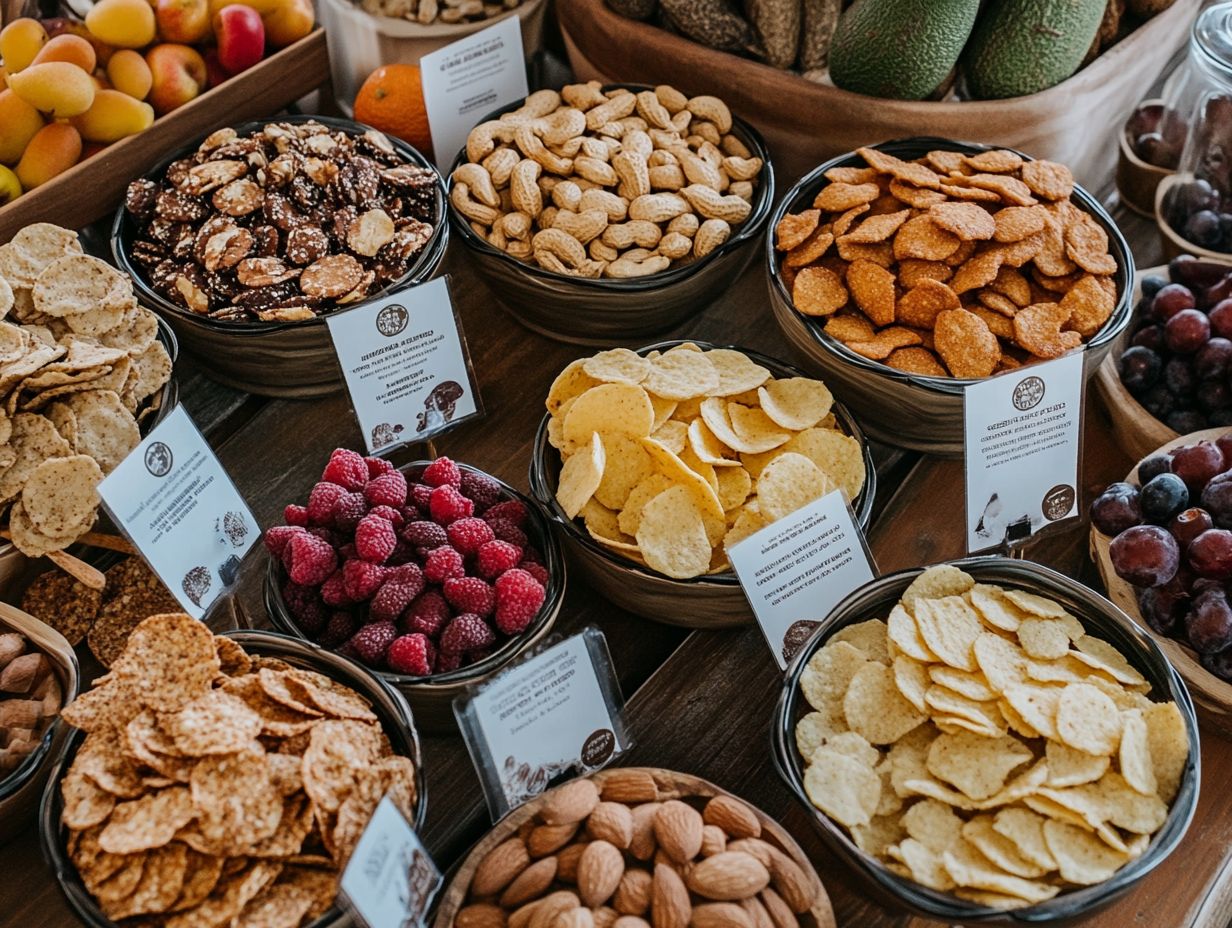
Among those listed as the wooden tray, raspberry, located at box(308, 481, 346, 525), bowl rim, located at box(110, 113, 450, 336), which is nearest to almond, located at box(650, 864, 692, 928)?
raspberry, located at box(308, 481, 346, 525)

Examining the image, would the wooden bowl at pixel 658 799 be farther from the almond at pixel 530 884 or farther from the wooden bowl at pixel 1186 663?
the wooden bowl at pixel 1186 663

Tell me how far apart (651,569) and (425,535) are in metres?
0.25

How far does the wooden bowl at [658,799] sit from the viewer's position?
0.93m

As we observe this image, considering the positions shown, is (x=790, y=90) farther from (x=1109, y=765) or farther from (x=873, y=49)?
(x=1109, y=765)

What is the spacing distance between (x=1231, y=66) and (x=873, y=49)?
562 millimetres

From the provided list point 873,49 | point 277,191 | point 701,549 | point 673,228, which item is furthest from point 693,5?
point 701,549

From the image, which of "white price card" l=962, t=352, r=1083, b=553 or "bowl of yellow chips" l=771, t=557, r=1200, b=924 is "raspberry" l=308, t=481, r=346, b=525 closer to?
"bowl of yellow chips" l=771, t=557, r=1200, b=924

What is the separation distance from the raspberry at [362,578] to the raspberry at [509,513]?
0.16 m

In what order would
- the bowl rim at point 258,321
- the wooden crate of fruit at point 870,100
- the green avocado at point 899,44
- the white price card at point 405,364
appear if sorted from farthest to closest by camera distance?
the wooden crate of fruit at point 870,100, the green avocado at point 899,44, the bowl rim at point 258,321, the white price card at point 405,364

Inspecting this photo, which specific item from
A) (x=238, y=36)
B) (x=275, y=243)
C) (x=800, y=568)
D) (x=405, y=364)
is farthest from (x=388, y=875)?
(x=238, y=36)

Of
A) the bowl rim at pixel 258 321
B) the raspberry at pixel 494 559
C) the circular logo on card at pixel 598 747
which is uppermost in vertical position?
the bowl rim at pixel 258 321

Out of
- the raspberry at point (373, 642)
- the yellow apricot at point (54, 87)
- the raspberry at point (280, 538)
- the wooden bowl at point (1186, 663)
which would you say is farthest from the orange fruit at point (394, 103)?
the wooden bowl at point (1186, 663)

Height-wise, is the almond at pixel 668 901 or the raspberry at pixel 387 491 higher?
the raspberry at pixel 387 491

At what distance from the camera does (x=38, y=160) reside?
162 cm
